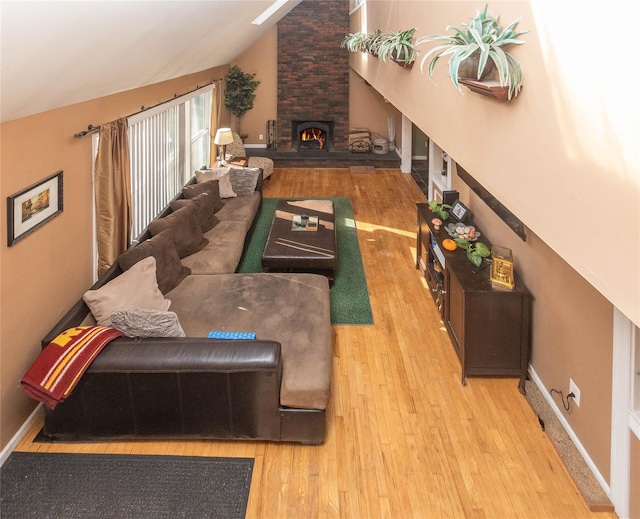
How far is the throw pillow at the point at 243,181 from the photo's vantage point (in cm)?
819

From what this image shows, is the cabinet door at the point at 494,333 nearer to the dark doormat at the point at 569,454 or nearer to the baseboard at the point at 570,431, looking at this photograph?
the baseboard at the point at 570,431

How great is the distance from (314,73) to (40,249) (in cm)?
970

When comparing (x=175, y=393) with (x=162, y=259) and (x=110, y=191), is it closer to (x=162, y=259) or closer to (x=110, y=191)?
(x=162, y=259)

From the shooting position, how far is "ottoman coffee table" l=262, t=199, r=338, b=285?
19.1ft

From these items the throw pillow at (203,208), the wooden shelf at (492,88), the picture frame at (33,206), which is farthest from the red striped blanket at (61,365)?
the throw pillow at (203,208)

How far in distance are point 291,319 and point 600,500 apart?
87.8 inches

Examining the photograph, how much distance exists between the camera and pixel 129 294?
4.03 metres

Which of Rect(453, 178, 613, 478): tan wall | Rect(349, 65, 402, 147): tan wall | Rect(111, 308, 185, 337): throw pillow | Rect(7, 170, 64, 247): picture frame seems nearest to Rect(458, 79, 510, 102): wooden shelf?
Rect(453, 178, 613, 478): tan wall

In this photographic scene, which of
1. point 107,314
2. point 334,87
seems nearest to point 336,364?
point 107,314

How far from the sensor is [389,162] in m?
11.9

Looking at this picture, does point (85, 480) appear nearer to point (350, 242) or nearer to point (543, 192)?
point (543, 192)

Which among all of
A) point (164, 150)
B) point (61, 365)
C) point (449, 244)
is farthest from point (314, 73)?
point (61, 365)

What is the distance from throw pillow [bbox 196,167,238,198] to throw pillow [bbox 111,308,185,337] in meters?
4.57

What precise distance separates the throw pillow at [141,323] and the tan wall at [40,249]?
0.56m
